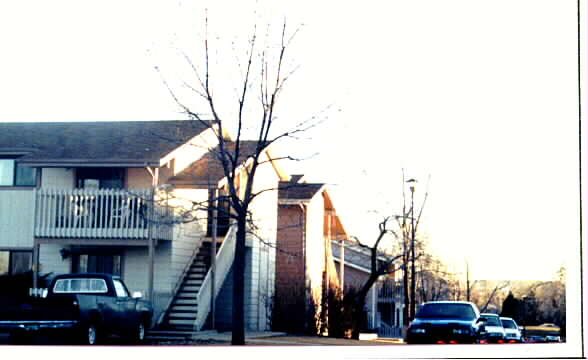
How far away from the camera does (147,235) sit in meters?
26.6

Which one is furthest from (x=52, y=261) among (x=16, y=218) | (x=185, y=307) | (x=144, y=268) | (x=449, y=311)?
(x=449, y=311)

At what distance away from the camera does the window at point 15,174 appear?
28.9m

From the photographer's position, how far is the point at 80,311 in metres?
20.6

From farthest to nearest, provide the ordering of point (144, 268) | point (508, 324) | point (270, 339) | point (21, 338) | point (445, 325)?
1. point (508, 324)
2. point (144, 268)
3. point (270, 339)
4. point (445, 325)
5. point (21, 338)

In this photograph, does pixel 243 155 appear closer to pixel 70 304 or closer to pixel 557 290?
pixel 70 304

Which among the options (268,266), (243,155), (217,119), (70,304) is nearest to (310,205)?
(268,266)

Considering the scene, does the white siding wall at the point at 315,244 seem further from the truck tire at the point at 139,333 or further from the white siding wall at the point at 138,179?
the truck tire at the point at 139,333

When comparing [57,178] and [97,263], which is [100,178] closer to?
[57,178]

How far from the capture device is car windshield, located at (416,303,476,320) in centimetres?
2494

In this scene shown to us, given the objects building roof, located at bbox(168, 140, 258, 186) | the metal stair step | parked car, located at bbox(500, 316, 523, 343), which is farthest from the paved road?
building roof, located at bbox(168, 140, 258, 186)

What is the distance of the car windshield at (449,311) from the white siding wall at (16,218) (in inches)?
437

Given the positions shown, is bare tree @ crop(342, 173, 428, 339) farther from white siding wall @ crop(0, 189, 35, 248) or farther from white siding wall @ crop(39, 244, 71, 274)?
white siding wall @ crop(0, 189, 35, 248)

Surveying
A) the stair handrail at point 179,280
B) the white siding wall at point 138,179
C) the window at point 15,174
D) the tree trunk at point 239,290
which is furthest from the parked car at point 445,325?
the window at point 15,174

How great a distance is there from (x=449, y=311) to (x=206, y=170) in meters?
7.77
